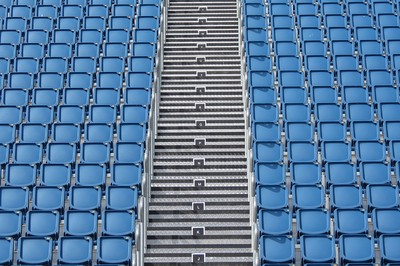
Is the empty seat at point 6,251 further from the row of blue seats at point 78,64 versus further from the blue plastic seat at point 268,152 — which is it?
the row of blue seats at point 78,64

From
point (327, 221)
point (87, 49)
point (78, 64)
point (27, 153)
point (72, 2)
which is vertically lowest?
point (327, 221)

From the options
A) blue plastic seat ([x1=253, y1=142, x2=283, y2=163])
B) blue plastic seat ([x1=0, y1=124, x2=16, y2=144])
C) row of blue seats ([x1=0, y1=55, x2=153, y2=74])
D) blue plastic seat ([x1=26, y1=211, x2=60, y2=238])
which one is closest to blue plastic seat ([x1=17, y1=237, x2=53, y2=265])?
blue plastic seat ([x1=26, y1=211, x2=60, y2=238])

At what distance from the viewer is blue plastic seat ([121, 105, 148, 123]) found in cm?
1498

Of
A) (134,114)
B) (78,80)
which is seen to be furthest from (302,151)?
(78,80)

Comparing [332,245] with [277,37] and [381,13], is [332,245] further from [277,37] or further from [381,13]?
[381,13]

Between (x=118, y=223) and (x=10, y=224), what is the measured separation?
169cm

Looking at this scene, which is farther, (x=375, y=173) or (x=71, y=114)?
(x=71, y=114)

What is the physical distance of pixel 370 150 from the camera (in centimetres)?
1420

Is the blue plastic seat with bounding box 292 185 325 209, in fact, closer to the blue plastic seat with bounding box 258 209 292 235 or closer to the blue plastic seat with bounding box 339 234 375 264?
the blue plastic seat with bounding box 258 209 292 235

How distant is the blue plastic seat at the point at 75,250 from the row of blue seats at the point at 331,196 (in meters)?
2.83

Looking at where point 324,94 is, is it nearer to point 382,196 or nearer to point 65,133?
point 382,196

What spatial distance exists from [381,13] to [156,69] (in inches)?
208

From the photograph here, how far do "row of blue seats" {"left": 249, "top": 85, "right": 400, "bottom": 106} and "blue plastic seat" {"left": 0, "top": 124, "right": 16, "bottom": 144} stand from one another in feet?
14.5

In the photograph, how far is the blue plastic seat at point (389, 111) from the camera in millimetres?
14969
